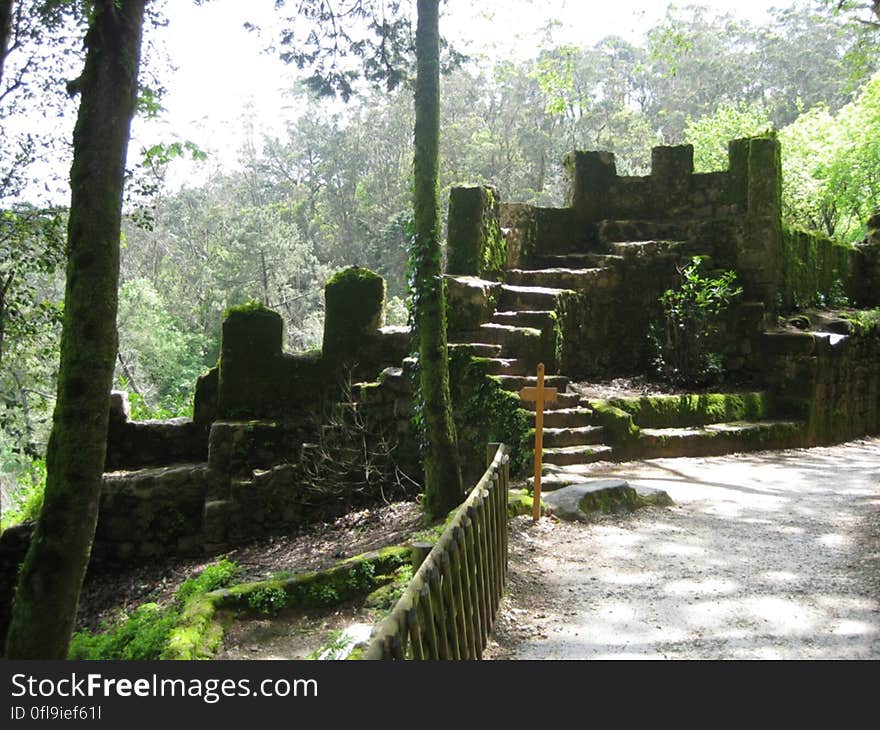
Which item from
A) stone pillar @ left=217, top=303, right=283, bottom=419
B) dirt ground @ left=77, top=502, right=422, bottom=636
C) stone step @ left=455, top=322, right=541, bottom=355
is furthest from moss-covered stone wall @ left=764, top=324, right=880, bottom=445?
stone pillar @ left=217, top=303, right=283, bottom=419

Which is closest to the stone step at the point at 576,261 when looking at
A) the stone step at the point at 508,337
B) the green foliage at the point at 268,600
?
the stone step at the point at 508,337

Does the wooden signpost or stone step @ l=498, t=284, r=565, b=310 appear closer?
the wooden signpost

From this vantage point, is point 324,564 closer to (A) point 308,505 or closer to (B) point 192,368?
(A) point 308,505

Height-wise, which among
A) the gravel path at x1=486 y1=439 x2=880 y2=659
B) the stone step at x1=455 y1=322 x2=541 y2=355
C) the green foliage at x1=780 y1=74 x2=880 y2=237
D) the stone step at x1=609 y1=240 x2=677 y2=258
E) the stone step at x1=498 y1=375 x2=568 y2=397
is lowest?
the gravel path at x1=486 y1=439 x2=880 y2=659

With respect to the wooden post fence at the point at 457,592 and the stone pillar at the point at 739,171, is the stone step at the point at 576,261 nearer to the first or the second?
the stone pillar at the point at 739,171

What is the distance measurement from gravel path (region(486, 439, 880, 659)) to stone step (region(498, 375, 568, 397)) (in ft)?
6.11

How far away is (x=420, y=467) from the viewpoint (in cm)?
994

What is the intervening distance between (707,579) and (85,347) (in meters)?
4.12

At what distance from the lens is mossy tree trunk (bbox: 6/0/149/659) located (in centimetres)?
443

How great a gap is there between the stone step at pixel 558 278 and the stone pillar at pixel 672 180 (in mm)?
2673

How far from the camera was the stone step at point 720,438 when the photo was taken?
31.2 feet

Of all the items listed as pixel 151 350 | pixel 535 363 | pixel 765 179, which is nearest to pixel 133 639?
pixel 535 363

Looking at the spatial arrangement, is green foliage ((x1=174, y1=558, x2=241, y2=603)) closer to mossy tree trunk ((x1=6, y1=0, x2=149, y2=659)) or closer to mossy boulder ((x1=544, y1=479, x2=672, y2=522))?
mossy tree trunk ((x1=6, y1=0, x2=149, y2=659))

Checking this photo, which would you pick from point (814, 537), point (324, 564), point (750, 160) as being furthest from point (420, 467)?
point (750, 160)
